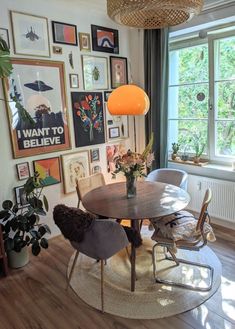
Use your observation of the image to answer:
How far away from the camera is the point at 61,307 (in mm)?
2158

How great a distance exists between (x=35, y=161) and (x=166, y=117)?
72.1 inches

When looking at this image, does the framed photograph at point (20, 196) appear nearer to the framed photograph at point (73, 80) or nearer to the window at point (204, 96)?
the framed photograph at point (73, 80)

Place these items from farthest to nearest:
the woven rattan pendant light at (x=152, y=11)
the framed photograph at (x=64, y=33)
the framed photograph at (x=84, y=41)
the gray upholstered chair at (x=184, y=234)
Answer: the framed photograph at (x=84, y=41)
the framed photograph at (x=64, y=33)
the gray upholstered chair at (x=184, y=234)
the woven rattan pendant light at (x=152, y=11)

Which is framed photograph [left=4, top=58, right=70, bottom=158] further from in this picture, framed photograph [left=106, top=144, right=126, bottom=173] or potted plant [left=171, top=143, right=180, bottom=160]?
potted plant [left=171, top=143, right=180, bottom=160]

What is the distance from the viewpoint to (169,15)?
1.87 m

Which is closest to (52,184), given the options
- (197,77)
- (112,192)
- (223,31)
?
(112,192)

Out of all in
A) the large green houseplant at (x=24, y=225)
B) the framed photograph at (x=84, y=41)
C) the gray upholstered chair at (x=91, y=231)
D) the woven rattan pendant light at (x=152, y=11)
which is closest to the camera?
the woven rattan pendant light at (x=152, y=11)

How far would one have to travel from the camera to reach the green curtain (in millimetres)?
3520

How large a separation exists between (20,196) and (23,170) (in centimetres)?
29

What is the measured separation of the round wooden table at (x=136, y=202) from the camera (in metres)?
2.18

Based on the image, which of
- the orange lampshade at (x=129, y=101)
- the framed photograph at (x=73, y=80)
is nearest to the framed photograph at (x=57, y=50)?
the framed photograph at (x=73, y=80)

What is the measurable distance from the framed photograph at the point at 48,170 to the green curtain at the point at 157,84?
1.40 meters

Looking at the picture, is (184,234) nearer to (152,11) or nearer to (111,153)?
(152,11)

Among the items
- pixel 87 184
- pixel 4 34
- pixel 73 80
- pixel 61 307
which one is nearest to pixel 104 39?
pixel 73 80
